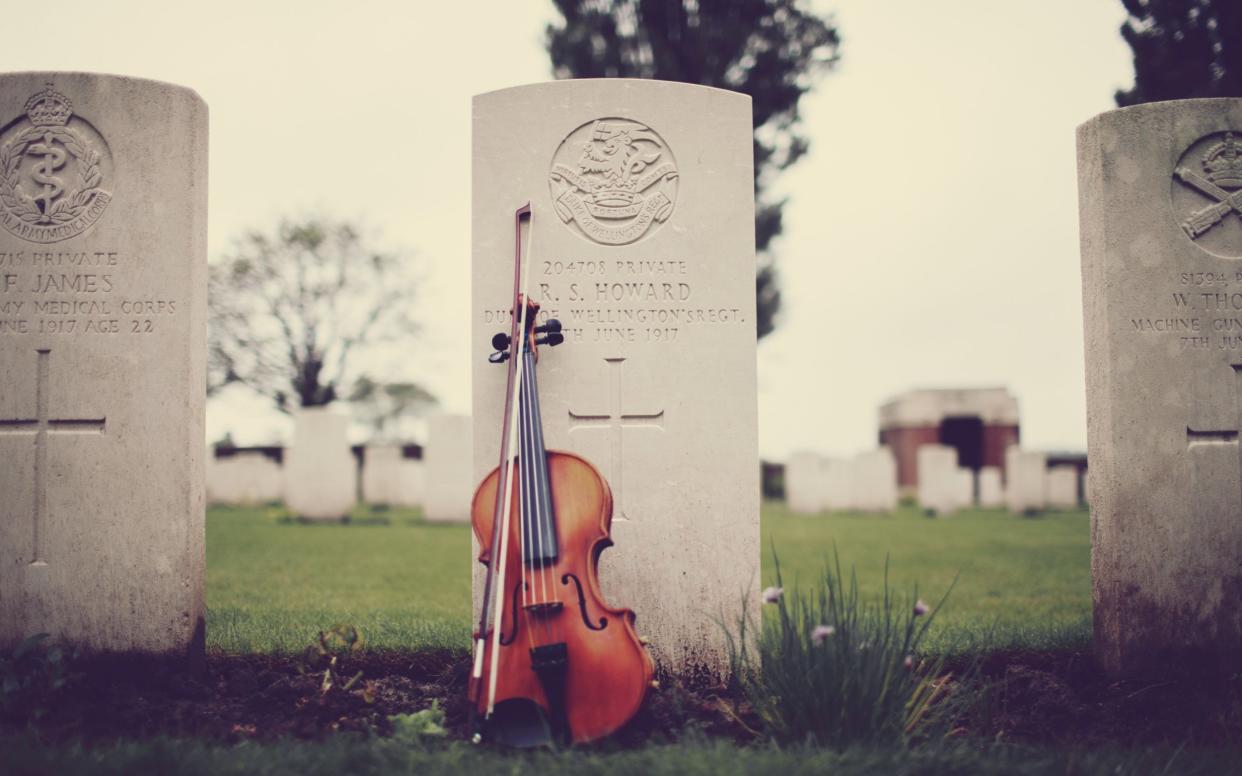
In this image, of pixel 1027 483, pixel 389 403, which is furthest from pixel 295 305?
pixel 1027 483

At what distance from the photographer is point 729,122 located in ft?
15.1

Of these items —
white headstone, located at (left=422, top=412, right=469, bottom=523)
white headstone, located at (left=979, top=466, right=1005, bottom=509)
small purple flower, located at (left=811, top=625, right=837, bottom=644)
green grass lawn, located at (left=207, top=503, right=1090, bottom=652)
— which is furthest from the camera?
white headstone, located at (left=979, top=466, right=1005, bottom=509)

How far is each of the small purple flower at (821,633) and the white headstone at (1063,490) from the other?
1706 cm

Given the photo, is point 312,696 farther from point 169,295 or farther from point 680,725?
point 169,295

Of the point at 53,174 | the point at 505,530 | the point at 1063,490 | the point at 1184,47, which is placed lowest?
the point at 1063,490

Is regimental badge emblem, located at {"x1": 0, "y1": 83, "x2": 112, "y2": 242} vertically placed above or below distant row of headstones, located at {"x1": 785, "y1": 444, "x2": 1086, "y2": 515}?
above

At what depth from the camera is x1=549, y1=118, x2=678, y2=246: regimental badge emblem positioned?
14.9 ft

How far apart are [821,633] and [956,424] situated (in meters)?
23.9

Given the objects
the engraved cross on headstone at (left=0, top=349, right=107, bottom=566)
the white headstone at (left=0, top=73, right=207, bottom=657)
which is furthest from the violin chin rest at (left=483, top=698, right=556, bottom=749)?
the engraved cross on headstone at (left=0, top=349, right=107, bottom=566)

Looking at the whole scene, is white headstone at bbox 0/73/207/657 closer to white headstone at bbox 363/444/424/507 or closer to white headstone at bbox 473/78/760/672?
white headstone at bbox 473/78/760/672

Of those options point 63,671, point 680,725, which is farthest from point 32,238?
point 680,725

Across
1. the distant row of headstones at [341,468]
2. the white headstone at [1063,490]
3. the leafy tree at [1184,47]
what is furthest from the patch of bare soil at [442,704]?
the white headstone at [1063,490]

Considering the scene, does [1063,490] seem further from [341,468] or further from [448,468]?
[341,468]

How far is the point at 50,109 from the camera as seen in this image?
4434 millimetres
